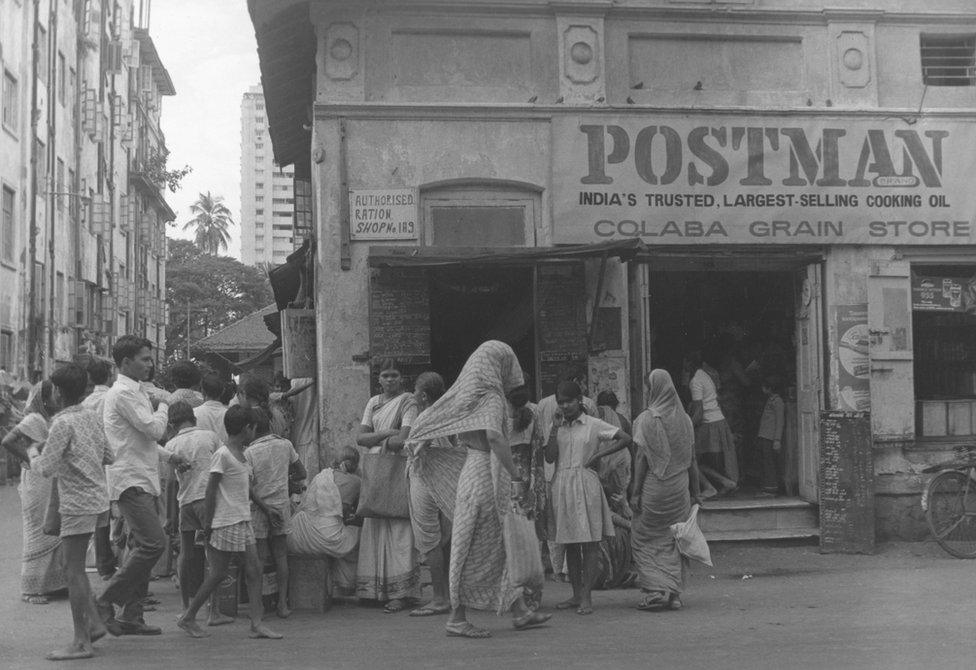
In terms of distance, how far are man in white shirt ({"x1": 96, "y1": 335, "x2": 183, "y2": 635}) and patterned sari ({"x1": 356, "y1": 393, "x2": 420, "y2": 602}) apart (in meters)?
1.76

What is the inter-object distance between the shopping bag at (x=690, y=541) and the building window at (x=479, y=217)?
3.84 meters

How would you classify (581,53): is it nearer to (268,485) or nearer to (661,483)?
(661,483)

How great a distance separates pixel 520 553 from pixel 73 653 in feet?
8.88

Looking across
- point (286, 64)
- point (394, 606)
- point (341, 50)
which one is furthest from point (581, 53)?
point (394, 606)

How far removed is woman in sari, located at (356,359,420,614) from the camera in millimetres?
8648

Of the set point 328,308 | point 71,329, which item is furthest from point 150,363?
point 71,329

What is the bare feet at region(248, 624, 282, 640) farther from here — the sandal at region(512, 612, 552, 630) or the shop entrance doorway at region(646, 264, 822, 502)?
the shop entrance doorway at region(646, 264, 822, 502)

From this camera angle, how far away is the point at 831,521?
11305 millimetres

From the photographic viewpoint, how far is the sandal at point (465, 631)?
7.38 meters

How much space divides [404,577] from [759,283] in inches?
291

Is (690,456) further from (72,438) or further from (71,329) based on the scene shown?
(71,329)

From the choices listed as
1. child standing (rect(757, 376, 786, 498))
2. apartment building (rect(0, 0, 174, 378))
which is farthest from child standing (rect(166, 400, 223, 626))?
apartment building (rect(0, 0, 174, 378))

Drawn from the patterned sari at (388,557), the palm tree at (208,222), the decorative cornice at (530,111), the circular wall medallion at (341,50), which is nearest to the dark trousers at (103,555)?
the patterned sari at (388,557)

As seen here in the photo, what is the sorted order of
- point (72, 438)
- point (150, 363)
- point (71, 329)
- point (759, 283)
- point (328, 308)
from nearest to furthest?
point (72, 438) < point (150, 363) < point (328, 308) < point (759, 283) < point (71, 329)
